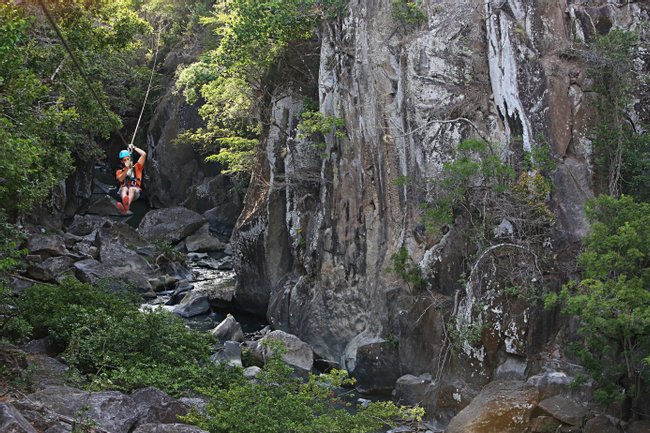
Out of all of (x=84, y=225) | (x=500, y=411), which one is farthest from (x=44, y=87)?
(x=84, y=225)

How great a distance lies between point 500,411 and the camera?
1670 centimetres

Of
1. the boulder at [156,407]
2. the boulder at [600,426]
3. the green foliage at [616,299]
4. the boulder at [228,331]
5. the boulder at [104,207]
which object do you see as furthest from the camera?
the boulder at [104,207]

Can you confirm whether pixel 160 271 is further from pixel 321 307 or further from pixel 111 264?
pixel 321 307

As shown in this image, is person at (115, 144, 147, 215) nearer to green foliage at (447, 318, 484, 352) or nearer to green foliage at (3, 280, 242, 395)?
green foliage at (3, 280, 242, 395)

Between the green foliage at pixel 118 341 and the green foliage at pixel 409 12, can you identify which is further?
the green foliage at pixel 409 12

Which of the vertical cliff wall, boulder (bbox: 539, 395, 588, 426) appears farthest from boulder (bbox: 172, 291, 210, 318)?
boulder (bbox: 539, 395, 588, 426)

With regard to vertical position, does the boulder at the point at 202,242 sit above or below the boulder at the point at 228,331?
above

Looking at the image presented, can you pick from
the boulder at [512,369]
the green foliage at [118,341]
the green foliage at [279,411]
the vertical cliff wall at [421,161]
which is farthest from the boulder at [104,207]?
the green foliage at [279,411]

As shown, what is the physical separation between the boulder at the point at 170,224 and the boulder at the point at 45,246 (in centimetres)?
717

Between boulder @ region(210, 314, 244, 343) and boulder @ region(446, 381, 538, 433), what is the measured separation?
8.98 meters

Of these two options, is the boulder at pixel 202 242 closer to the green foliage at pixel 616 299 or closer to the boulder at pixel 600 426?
the green foliage at pixel 616 299

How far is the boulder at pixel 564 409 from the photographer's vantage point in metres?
16.3

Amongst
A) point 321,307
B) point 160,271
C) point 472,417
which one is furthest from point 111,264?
point 472,417

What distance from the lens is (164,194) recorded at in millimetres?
43375
